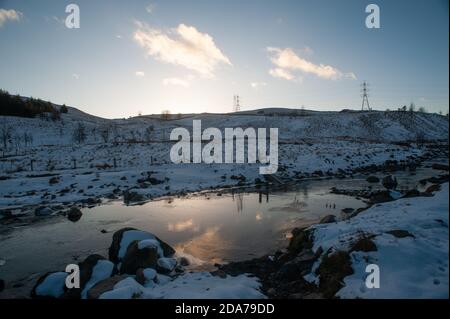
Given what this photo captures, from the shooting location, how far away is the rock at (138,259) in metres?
10.7

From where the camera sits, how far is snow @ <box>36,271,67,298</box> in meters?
9.59

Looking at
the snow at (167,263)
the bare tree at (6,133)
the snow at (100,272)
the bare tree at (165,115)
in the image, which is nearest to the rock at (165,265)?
the snow at (167,263)

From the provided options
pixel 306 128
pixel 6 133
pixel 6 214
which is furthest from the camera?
pixel 306 128

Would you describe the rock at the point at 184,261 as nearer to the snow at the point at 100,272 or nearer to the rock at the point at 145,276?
the rock at the point at 145,276

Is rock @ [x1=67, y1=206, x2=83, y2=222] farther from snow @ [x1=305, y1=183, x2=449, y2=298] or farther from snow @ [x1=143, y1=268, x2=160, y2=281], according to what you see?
snow @ [x1=305, y1=183, x2=449, y2=298]

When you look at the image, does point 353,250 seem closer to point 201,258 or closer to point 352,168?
point 201,258

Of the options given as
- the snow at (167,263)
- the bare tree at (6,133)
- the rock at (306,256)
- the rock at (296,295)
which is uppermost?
the bare tree at (6,133)

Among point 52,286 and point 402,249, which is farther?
point 52,286

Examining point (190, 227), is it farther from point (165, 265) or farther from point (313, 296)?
point (313, 296)

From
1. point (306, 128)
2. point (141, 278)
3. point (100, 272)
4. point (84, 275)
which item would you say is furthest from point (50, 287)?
point (306, 128)

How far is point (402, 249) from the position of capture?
805 cm

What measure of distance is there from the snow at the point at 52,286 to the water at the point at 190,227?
6.34ft

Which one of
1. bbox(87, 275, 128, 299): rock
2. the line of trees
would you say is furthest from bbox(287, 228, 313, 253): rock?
the line of trees

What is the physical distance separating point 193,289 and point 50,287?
451cm
